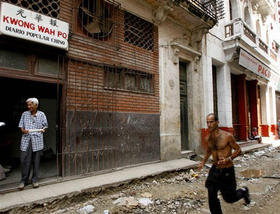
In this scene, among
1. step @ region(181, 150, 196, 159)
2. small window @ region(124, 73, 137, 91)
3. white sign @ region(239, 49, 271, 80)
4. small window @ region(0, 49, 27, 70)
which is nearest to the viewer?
small window @ region(0, 49, 27, 70)

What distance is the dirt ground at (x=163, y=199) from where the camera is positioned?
338cm

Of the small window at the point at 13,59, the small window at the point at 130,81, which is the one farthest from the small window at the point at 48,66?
the small window at the point at 130,81

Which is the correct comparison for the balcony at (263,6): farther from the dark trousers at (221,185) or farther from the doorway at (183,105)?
the dark trousers at (221,185)

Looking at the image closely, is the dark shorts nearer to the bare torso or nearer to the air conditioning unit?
the bare torso

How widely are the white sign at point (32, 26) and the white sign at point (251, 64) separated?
8684 mm

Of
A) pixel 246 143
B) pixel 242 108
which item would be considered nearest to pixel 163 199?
pixel 246 143

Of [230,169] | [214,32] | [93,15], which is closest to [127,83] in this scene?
[93,15]

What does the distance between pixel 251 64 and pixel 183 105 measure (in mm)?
5678

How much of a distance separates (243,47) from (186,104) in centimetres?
495

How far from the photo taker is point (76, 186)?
383 centimetres

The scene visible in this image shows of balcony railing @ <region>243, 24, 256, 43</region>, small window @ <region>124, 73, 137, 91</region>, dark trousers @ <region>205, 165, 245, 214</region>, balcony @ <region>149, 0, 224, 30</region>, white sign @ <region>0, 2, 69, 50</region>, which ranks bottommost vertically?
dark trousers @ <region>205, 165, 245, 214</region>

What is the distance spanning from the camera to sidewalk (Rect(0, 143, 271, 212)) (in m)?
3.15

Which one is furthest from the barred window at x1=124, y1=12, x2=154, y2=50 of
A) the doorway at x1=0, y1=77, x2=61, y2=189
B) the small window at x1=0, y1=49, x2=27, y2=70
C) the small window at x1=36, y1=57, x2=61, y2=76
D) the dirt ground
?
the dirt ground

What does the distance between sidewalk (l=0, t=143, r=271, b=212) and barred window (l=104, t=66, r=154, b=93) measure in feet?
7.82
